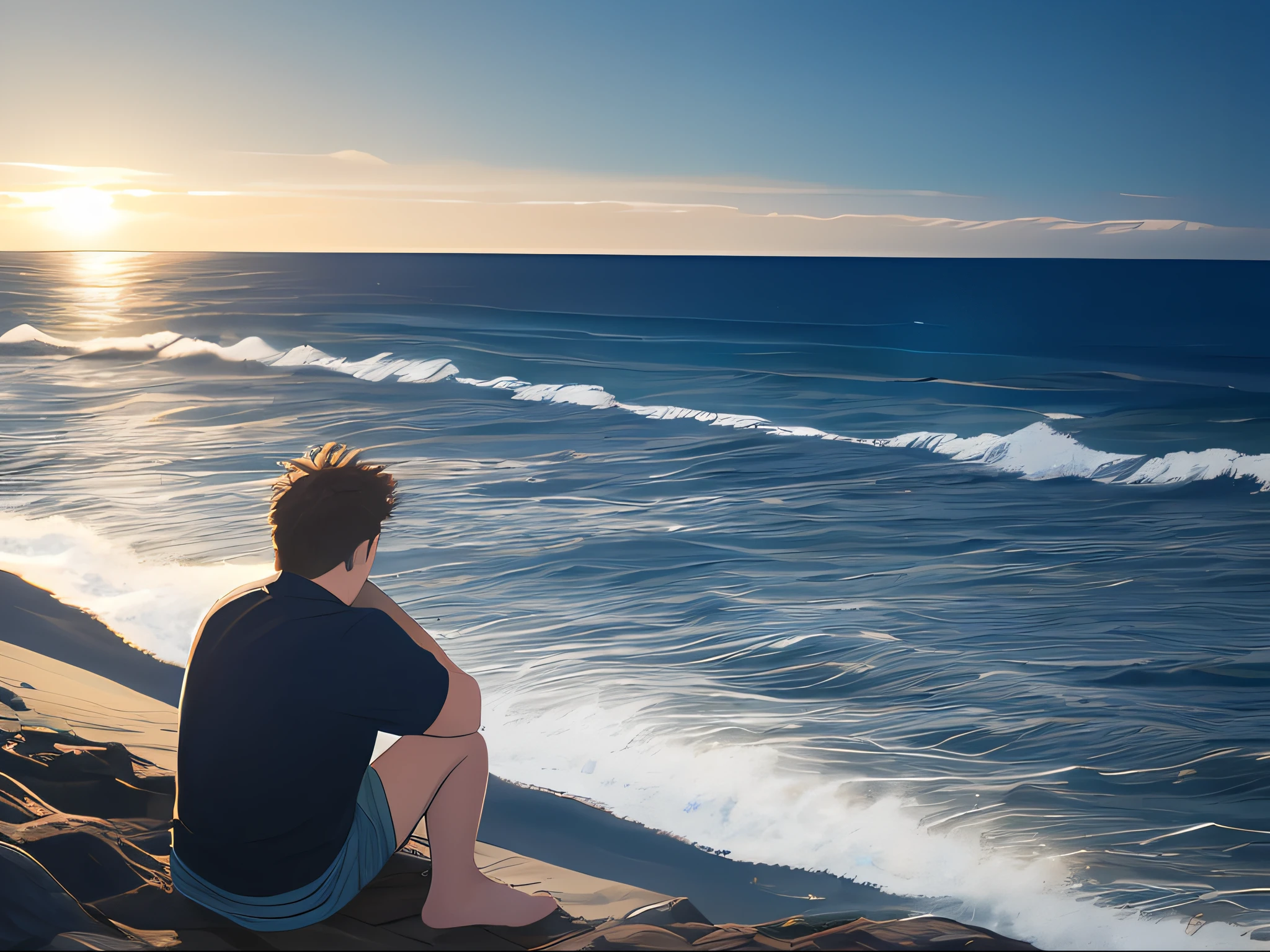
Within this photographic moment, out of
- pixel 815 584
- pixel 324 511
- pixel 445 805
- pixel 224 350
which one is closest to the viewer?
pixel 324 511

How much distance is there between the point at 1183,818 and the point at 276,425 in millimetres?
13642

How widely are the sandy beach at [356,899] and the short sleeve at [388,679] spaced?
54 cm

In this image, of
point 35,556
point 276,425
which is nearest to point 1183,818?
point 35,556

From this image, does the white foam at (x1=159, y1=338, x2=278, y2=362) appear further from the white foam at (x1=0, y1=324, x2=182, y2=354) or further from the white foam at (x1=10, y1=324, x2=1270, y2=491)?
the white foam at (x1=10, y1=324, x2=1270, y2=491)

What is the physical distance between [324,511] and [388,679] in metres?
0.36

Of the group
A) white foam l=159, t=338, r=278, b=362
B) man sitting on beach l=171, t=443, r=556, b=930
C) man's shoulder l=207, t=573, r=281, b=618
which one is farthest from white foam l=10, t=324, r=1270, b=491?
man's shoulder l=207, t=573, r=281, b=618

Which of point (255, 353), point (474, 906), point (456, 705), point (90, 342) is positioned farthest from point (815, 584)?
point (90, 342)

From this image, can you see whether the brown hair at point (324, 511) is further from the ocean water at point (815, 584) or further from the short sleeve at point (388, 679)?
the ocean water at point (815, 584)

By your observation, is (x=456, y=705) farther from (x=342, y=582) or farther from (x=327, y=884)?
(x=327, y=884)

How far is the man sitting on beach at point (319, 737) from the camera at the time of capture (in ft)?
5.59

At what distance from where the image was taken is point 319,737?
1734 mm

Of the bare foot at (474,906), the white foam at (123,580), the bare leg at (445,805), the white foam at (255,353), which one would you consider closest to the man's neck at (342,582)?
the bare leg at (445,805)

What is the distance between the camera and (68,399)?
52.0 feet

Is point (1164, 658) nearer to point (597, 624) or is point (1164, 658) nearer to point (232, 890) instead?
point (597, 624)
